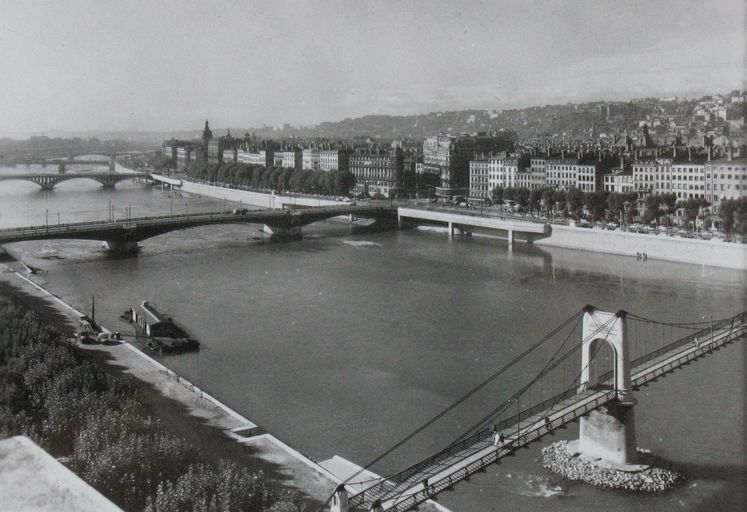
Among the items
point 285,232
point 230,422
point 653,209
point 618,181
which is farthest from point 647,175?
point 230,422

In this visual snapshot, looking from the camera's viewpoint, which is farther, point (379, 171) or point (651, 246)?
point (379, 171)

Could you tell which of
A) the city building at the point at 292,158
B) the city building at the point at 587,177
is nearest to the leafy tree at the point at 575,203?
the city building at the point at 587,177

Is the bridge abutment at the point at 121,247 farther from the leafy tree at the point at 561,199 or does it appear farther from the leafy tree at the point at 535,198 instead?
the leafy tree at the point at 535,198

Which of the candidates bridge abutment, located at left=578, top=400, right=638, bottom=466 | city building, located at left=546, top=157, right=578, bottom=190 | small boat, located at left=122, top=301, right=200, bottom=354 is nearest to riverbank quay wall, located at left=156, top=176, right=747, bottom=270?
city building, located at left=546, top=157, right=578, bottom=190

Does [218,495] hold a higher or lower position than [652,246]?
lower

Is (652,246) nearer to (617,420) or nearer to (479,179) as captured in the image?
(617,420)

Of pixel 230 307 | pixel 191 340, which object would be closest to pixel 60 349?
pixel 191 340

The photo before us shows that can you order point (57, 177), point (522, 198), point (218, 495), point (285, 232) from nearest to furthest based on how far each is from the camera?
1. point (218, 495)
2. point (285, 232)
3. point (522, 198)
4. point (57, 177)

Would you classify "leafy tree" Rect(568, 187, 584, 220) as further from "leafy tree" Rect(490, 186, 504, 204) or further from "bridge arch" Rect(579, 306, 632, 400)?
"bridge arch" Rect(579, 306, 632, 400)
